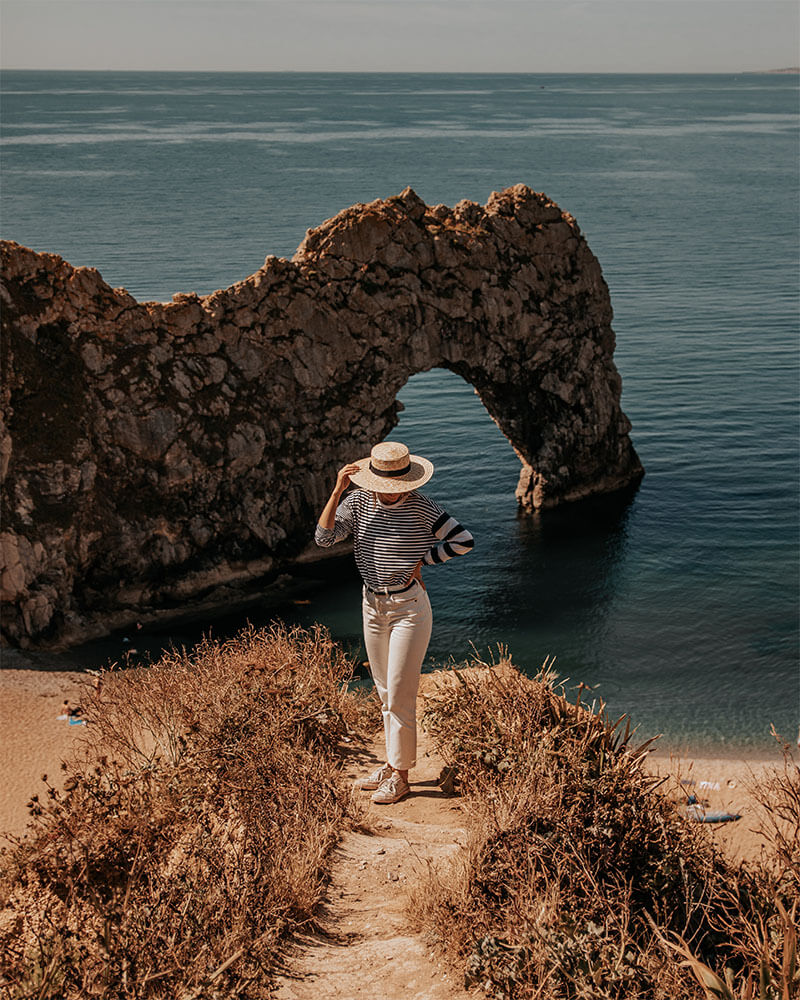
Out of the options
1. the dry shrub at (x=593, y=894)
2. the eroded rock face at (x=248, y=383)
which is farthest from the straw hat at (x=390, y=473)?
the eroded rock face at (x=248, y=383)

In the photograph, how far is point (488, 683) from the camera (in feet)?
33.9

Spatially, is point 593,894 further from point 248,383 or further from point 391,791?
point 248,383

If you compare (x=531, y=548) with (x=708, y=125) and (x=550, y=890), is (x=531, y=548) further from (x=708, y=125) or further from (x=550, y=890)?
(x=708, y=125)

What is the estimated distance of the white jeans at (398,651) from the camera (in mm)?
8961

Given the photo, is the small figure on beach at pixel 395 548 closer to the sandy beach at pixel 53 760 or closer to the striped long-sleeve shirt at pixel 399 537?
the striped long-sleeve shirt at pixel 399 537

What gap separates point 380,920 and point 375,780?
2269 millimetres

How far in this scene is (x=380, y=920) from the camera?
7.59 m

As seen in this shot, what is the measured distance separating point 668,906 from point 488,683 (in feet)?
10.5

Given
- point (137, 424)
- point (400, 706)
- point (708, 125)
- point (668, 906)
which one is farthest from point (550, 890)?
point (708, 125)

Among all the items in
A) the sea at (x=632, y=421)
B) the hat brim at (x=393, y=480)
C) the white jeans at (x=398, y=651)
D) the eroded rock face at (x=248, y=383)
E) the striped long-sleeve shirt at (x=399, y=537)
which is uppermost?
the hat brim at (x=393, y=480)

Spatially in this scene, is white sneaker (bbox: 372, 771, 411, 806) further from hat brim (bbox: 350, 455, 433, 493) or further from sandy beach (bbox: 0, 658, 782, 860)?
sandy beach (bbox: 0, 658, 782, 860)

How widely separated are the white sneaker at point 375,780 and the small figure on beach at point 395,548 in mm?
737

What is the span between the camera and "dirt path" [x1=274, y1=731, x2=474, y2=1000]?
22.4 ft

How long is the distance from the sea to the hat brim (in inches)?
Result: 181
